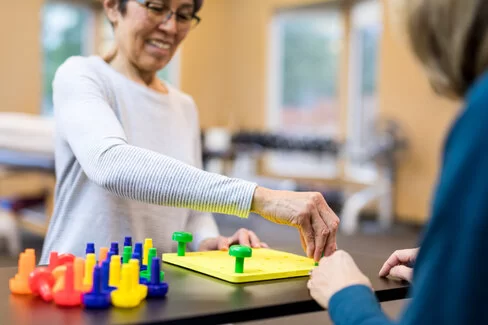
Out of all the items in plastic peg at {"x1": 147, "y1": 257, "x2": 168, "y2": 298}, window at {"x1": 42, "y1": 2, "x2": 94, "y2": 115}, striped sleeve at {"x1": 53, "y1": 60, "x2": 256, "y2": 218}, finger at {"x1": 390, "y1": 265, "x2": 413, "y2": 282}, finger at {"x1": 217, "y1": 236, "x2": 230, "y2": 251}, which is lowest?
finger at {"x1": 217, "y1": 236, "x2": 230, "y2": 251}

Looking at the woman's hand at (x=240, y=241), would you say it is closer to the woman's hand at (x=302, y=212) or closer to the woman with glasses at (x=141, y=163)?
the woman with glasses at (x=141, y=163)

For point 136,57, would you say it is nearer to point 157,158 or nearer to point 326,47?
point 157,158

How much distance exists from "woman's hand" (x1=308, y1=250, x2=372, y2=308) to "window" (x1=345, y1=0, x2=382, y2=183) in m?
6.20

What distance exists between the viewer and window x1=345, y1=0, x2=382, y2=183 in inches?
287

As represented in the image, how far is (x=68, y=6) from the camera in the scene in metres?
8.02

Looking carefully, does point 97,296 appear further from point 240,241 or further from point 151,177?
point 240,241

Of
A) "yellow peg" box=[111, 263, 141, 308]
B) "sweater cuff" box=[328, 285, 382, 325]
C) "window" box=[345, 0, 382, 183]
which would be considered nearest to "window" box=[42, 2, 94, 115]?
"window" box=[345, 0, 382, 183]

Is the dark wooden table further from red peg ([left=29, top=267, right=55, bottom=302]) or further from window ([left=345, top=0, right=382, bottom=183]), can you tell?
window ([left=345, top=0, right=382, bottom=183])

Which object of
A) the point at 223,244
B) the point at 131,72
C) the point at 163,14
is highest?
the point at 163,14

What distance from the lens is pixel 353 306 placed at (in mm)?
885

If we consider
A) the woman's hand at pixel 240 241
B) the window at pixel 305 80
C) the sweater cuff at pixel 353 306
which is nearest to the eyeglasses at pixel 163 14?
the woman's hand at pixel 240 241

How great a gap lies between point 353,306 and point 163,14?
97cm

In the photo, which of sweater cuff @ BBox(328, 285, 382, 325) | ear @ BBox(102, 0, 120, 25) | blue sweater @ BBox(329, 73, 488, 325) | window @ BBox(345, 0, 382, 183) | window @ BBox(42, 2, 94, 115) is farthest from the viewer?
window @ BBox(42, 2, 94, 115)

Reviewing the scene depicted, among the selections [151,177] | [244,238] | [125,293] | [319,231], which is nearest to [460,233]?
[125,293]
